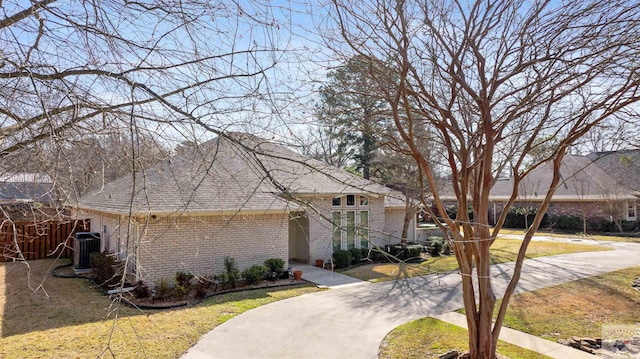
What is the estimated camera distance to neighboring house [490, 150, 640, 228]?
2725cm

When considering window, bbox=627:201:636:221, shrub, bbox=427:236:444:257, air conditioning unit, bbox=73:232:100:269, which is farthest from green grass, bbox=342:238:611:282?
air conditioning unit, bbox=73:232:100:269

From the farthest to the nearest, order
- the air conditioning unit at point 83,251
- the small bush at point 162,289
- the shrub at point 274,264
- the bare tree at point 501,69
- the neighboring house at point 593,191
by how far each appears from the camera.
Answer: the neighboring house at point 593,191 → the air conditioning unit at point 83,251 → the shrub at point 274,264 → the small bush at point 162,289 → the bare tree at point 501,69

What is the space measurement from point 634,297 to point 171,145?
43.7ft

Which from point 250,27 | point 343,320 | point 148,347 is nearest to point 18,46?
point 250,27

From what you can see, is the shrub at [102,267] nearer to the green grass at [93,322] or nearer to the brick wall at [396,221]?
the green grass at [93,322]

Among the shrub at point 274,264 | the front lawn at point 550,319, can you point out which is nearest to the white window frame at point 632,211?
the front lawn at point 550,319

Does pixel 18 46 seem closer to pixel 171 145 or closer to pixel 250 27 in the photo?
pixel 171 145

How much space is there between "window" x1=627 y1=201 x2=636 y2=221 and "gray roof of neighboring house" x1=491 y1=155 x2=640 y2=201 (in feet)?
2.98

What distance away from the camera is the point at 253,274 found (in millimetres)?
12672

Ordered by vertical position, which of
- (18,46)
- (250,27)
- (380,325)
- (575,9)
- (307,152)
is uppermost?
(575,9)

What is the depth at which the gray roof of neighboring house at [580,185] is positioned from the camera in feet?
89.5

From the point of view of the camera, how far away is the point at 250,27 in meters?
3.75

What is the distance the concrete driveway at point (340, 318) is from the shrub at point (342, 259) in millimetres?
2574

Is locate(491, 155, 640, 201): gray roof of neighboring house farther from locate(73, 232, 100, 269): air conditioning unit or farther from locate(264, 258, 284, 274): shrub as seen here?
locate(73, 232, 100, 269): air conditioning unit
